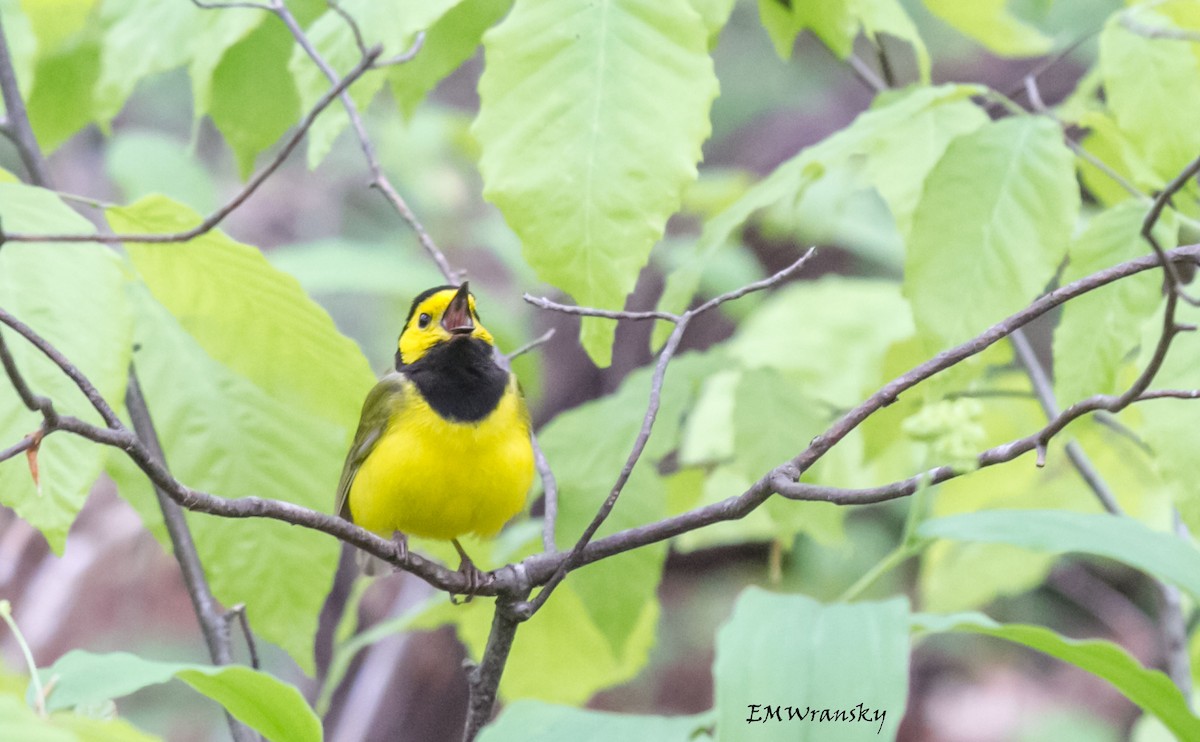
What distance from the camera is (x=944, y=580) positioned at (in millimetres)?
2572

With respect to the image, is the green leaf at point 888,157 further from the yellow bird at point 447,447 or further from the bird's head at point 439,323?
the bird's head at point 439,323

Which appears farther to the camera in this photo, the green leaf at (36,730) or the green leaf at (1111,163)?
the green leaf at (1111,163)

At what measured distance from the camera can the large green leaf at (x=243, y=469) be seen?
1.66 metres

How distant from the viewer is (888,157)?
1593mm

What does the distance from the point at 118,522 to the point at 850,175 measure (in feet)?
9.88

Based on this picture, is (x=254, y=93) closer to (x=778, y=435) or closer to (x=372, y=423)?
(x=372, y=423)

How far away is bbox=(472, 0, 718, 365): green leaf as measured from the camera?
1.27 meters

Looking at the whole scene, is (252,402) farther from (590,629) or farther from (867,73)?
(867,73)

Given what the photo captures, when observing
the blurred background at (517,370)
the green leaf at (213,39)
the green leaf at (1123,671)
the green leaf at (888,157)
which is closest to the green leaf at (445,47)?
the green leaf at (213,39)

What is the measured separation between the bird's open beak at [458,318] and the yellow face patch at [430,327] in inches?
0.5

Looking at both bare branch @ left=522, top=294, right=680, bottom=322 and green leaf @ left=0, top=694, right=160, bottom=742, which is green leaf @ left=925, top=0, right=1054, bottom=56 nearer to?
bare branch @ left=522, top=294, right=680, bottom=322

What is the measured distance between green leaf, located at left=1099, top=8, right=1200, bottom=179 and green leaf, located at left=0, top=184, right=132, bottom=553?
117 cm

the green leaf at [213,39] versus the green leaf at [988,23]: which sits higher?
the green leaf at [213,39]

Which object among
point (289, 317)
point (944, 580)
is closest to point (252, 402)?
point (289, 317)
